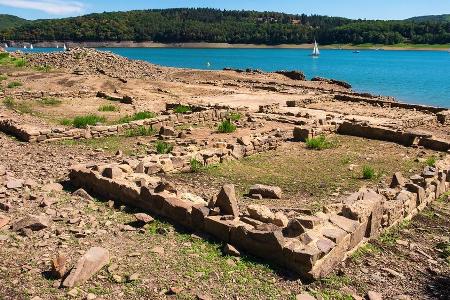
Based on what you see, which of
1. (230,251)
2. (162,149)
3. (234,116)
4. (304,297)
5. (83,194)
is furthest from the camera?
(234,116)

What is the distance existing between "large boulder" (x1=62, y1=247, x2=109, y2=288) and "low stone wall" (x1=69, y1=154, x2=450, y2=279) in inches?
74.0

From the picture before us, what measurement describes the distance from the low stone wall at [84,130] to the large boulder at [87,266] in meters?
9.23

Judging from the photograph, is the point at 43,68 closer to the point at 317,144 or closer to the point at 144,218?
the point at 317,144

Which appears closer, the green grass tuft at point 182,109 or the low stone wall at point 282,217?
the low stone wall at point 282,217

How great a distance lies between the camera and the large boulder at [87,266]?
6398 millimetres

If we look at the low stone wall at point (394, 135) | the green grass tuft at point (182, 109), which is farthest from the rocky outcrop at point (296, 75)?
the low stone wall at point (394, 135)

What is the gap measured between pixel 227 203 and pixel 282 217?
3.27 feet

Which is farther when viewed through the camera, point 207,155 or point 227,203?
point 207,155

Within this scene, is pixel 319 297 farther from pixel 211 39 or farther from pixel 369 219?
pixel 211 39

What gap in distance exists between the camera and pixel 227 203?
8.25 metres

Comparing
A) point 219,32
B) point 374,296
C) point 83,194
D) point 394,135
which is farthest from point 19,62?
point 219,32

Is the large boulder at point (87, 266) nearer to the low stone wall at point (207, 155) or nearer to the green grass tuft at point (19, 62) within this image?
the low stone wall at point (207, 155)

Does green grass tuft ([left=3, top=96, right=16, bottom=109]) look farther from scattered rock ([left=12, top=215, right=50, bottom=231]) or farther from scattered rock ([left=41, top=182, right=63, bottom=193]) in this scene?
scattered rock ([left=12, top=215, right=50, bottom=231])

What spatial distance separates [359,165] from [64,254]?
9508mm
